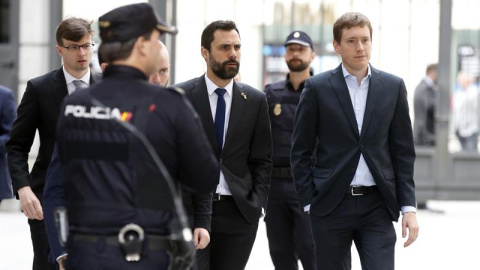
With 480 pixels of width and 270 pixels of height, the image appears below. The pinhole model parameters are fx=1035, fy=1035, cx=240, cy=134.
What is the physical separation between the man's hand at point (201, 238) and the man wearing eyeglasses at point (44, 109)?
0.97m

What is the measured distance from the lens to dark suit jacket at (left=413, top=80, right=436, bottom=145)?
1353 cm

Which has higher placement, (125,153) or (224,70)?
(224,70)

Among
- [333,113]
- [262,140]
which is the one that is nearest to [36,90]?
[262,140]

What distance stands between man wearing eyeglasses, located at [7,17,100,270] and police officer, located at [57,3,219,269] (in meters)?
2.03

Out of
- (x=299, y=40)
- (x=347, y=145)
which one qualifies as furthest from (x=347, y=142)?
(x=299, y=40)

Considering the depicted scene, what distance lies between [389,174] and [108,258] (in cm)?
227

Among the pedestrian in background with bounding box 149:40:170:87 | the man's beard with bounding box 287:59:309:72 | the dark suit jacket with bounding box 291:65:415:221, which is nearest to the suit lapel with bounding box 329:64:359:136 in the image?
the dark suit jacket with bounding box 291:65:415:221

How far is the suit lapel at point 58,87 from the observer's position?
5758 millimetres

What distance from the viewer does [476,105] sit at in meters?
13.7

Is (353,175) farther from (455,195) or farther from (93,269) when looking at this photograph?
(455,195)

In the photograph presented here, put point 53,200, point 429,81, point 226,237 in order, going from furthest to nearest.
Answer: point 429,81 < point 226,237 < point 53,200

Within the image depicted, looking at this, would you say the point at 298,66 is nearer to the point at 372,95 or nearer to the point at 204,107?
the point at 204,107

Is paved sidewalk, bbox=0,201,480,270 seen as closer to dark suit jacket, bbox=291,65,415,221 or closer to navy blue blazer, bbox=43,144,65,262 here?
navy blue blazer, bbox=43,144,65,262

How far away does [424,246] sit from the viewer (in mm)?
10680
